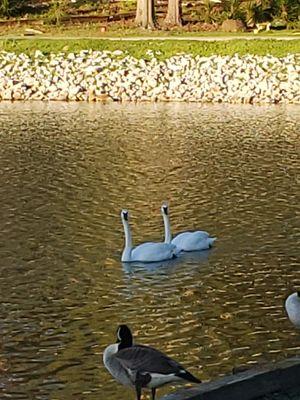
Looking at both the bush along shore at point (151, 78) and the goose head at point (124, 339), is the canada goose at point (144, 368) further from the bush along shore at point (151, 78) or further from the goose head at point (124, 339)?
the bush along shore at point (151, 78)

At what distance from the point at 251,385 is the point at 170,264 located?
21.6 feet

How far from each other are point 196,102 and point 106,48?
5.56 meters

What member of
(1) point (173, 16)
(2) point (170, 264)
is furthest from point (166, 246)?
(1) point (173, 16)

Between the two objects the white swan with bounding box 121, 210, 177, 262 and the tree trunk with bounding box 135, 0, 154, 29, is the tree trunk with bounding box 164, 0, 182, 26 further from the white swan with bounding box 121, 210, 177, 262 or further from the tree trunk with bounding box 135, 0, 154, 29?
the white swan with bounding box 121, 210, 177, 262

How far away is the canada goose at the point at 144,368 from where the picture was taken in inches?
308

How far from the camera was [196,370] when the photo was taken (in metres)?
10.4

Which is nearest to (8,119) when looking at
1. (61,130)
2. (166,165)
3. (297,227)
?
(61,130)

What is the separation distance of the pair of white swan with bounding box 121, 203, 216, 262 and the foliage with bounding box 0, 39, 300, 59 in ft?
76.6

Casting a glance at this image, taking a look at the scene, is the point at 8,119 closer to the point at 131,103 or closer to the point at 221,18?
the point at 131,103

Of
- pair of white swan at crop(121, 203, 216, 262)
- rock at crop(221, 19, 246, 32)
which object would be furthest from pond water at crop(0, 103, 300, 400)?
rock at crop(221, 19, 246, 32)

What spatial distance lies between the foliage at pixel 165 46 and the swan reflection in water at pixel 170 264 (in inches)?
930

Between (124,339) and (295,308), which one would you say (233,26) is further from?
(124,339)

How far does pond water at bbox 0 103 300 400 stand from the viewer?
11.0 m

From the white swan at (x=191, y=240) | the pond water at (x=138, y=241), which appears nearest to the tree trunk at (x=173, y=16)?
the pond water at (x=138, y=241)
